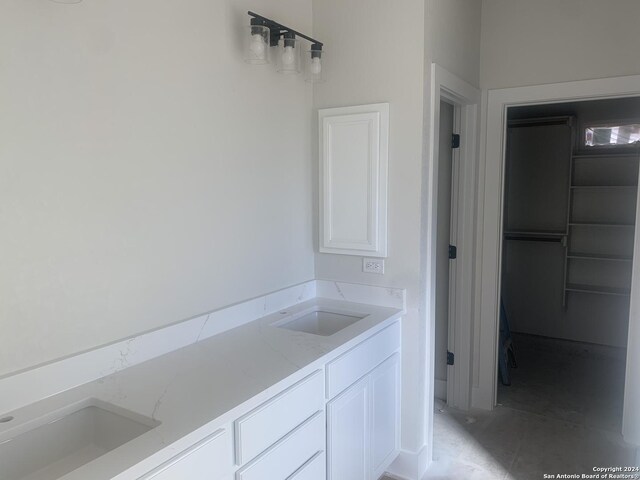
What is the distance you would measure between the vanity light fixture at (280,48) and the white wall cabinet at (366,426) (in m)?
1.50

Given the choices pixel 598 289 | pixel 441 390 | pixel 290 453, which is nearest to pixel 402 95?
pixel 290 453

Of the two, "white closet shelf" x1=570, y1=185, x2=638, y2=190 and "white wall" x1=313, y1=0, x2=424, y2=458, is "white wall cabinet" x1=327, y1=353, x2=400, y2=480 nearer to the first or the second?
"white wall" x1=313, y1=0, x2=424, y2=458

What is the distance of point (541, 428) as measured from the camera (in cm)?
302

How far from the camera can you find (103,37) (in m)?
1.57

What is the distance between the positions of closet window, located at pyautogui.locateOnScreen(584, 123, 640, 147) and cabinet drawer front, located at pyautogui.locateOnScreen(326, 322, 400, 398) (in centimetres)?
329

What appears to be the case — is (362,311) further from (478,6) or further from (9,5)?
(478,6)

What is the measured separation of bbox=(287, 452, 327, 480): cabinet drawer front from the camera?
5.72 feet

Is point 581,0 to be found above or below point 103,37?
above

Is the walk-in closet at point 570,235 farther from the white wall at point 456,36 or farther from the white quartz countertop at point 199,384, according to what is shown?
the white quartz countertop at point 199,384

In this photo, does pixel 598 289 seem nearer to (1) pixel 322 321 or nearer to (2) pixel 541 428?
(2) pixel 541 428

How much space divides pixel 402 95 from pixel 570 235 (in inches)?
122

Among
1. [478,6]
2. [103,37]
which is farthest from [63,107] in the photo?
[478,6]

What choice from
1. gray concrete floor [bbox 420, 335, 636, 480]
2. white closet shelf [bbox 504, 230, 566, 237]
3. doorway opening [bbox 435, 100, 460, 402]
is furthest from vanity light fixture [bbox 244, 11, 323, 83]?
white closet shelf [bbox 504, 230, 566, 237]

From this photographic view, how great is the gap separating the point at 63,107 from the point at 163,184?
446mm
